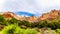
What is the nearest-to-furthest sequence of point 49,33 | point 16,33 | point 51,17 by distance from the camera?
point 16,33
point 49,33
point 51,17

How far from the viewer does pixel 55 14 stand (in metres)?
96.3

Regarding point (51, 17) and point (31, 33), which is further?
point (51, 17)

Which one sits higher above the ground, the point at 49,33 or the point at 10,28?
the point at 10,28

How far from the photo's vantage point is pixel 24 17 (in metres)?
94.1

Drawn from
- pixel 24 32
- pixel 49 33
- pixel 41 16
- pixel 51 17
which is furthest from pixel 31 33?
pixel 41 16

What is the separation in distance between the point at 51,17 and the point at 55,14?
5.29 m

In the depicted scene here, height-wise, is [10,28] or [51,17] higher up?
[10,28]

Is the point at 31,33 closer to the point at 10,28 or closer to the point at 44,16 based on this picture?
the point at 10,28

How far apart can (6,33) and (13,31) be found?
0.72 meters

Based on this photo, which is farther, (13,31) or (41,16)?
(41,16)

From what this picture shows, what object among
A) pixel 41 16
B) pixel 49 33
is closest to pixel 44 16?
pixel 41 16

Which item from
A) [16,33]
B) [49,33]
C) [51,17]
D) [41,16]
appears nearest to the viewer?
[16,33]

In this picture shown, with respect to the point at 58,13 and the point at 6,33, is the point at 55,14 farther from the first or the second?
the point at 6,33

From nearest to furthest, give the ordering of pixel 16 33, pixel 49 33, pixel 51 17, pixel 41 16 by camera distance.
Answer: pixel 16 33
pixel 49 33
pixel 51 17
pixel 41 16
